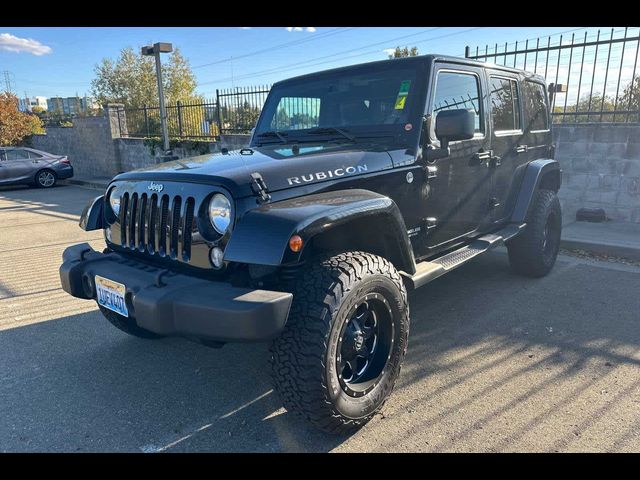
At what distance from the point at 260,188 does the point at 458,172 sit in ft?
6.04

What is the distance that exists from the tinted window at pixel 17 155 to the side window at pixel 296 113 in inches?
552

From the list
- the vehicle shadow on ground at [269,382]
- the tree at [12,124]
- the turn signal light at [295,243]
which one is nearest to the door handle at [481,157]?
the vehicle shadow on ground at [269,382]

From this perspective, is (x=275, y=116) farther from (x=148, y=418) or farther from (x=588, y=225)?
(x=588, y=225)

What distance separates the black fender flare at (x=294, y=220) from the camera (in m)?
2.16

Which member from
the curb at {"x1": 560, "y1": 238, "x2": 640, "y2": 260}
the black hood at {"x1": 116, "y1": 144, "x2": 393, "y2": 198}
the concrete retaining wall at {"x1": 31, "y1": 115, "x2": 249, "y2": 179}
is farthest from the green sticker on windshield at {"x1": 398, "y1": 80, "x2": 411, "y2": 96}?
the concrete retaining wall at {"x1": 31, "y1": 115, "x2": 249, "y2": 179}

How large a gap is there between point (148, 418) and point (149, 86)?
3548cm

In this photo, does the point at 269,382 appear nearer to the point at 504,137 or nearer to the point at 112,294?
the point at 112,294

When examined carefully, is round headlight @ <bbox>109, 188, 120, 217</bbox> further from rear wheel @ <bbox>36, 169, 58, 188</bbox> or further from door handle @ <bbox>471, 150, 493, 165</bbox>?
rear wheel @ <bbox>36, 169, 58, 188</bbox>

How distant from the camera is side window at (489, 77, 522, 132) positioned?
414 centimetres

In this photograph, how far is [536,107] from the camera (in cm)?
495

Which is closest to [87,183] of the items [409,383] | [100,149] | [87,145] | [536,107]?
[100,149]

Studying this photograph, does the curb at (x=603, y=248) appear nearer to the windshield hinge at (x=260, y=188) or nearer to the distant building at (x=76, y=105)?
the windshield hinge at (x=260, y=188)

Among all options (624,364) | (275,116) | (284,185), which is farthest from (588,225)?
(284,185)
